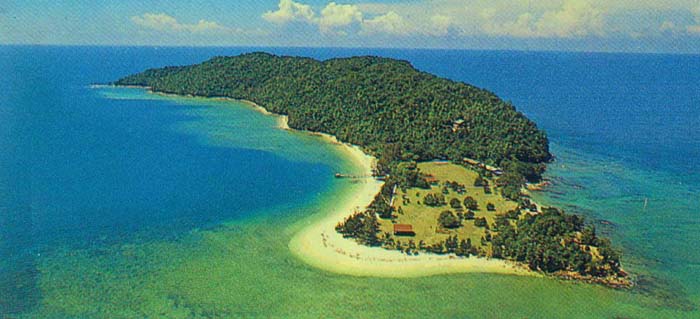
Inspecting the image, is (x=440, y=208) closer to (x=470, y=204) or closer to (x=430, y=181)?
(x=470, y=204)

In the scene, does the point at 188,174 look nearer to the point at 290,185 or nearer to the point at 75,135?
the point at 290,185

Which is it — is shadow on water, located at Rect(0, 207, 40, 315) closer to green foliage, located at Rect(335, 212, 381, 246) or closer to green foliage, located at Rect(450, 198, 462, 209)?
green foliage, located at Rect(335, 212, 381, 246)

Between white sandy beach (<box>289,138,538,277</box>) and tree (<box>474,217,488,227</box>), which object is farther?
tree (<box>474,217,488,227</box>)

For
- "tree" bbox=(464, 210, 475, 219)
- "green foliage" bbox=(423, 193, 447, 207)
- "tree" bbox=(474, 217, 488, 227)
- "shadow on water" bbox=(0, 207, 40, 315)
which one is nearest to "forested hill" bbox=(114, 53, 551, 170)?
"green foliage" bbox=(423, 193, 447, 207)

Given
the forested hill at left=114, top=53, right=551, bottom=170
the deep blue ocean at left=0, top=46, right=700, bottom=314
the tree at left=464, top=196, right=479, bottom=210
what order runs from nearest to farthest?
the deep blue ocean at left=0, top=46, right=700, bottom=314 → the tree at left=464, top=196, right=479, bottom=210 → the forested hill at left=114, top=53, right=551, bottom=170

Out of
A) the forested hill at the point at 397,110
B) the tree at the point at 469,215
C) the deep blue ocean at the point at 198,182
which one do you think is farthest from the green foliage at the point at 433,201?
the forested hill at the point at 397,110

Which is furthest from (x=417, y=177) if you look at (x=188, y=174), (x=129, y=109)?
(x=129, y=109)
